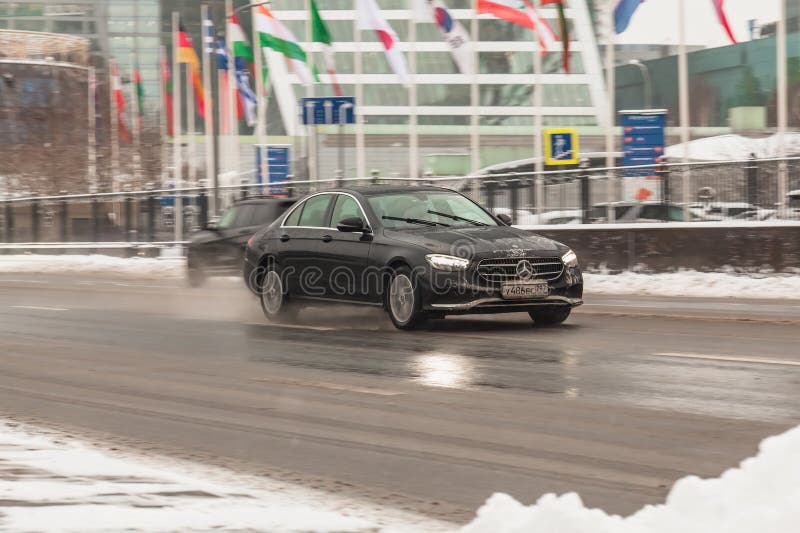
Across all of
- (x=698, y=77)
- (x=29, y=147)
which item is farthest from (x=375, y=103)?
(x=698, y=77)

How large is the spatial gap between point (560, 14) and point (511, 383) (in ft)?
75.7

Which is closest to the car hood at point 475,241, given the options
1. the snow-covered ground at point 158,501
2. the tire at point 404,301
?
the tire at point 404,301

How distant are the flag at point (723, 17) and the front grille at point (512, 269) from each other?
53.5 ft

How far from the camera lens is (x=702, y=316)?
637 inches

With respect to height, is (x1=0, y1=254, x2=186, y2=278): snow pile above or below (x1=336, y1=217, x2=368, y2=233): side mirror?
below

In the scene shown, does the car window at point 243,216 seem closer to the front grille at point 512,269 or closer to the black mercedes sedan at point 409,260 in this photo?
the black mercedes sedan at point 409,260

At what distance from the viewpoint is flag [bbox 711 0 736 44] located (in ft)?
96.2

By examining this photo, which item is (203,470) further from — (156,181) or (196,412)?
(156,181)

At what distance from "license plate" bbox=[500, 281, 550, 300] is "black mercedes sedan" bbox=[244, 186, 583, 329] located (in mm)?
10

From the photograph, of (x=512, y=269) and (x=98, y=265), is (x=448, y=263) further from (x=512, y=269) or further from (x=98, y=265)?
(x=98, y=265)

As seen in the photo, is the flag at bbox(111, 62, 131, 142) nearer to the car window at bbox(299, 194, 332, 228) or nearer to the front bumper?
the car window at bbox(299, 194, 332, 228)

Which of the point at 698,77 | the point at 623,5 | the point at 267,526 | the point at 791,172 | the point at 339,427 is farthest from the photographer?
the point at 698,77

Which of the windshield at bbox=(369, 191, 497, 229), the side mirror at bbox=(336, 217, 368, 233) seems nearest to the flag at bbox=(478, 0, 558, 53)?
the windshield at bbox=(369, 191, 497, 229)

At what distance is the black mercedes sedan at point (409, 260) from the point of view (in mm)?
14156
